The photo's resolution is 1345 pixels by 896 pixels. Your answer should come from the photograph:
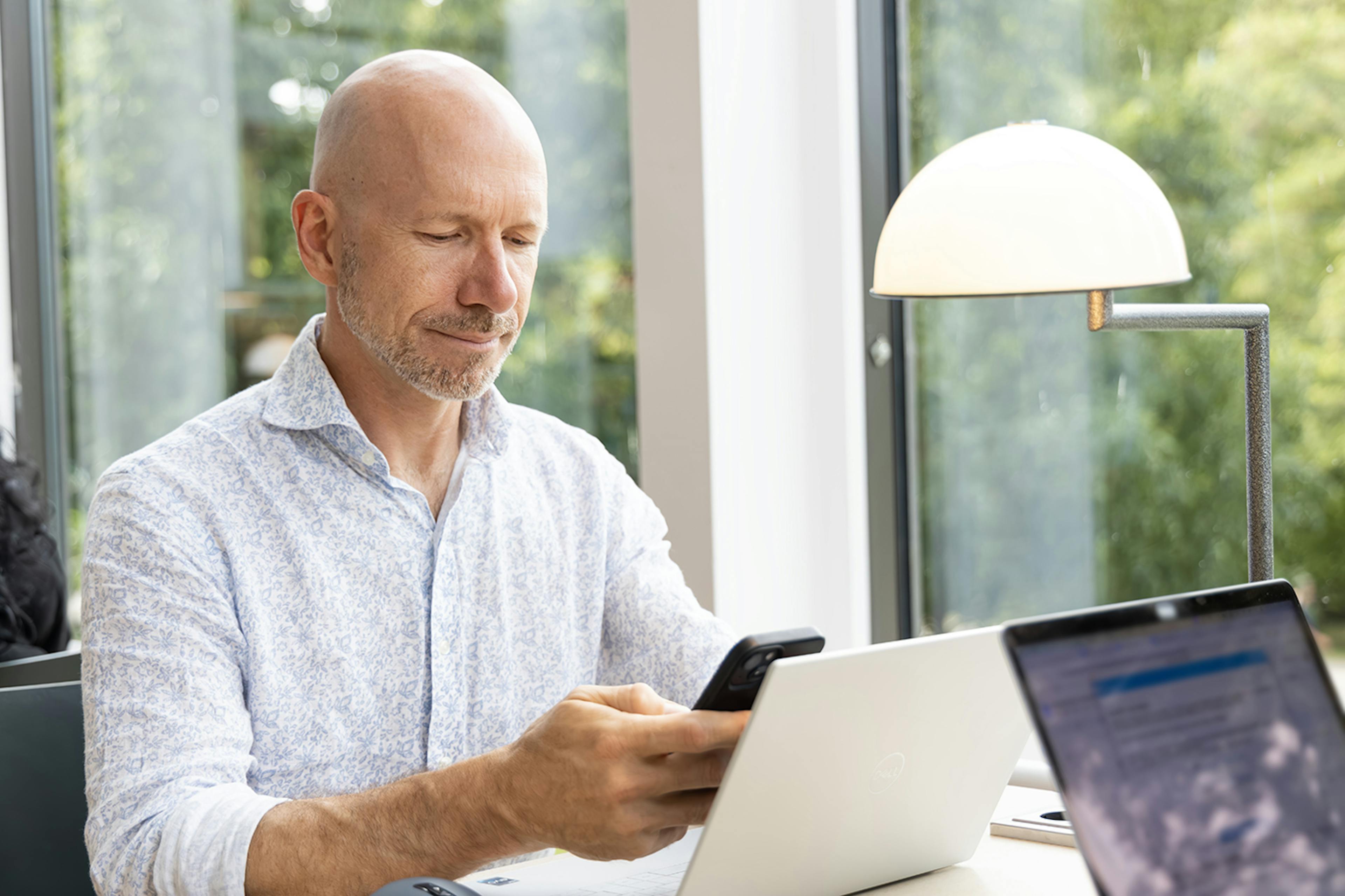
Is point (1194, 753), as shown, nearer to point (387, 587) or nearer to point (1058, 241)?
point (1058, 241)

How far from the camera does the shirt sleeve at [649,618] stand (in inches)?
61.5

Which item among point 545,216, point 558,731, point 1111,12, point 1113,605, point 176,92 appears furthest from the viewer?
point 176,92

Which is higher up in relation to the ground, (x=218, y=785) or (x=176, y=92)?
(x=176, y=92)

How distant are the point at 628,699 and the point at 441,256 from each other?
2.11ft

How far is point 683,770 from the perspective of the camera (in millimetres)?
985

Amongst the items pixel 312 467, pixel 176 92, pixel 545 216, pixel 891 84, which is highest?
pixel 176 92

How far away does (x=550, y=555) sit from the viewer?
1620mm

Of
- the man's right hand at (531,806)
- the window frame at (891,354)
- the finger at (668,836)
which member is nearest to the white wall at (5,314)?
the window frame at (891,354)

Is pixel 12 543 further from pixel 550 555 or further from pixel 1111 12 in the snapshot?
pixel 1111 12

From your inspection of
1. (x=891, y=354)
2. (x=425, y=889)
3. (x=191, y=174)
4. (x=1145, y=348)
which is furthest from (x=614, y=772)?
(x=191, y=174)

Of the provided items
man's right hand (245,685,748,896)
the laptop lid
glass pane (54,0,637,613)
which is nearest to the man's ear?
man's right hand (245,685,748,896)

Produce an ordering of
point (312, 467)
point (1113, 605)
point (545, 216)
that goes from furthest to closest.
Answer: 1. point (545, 216)
2. point (312, 467)
3. point (1113, 605)

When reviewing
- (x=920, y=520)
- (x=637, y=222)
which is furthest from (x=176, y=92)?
(x=920, y=520)

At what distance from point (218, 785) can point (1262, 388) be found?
1.01m
